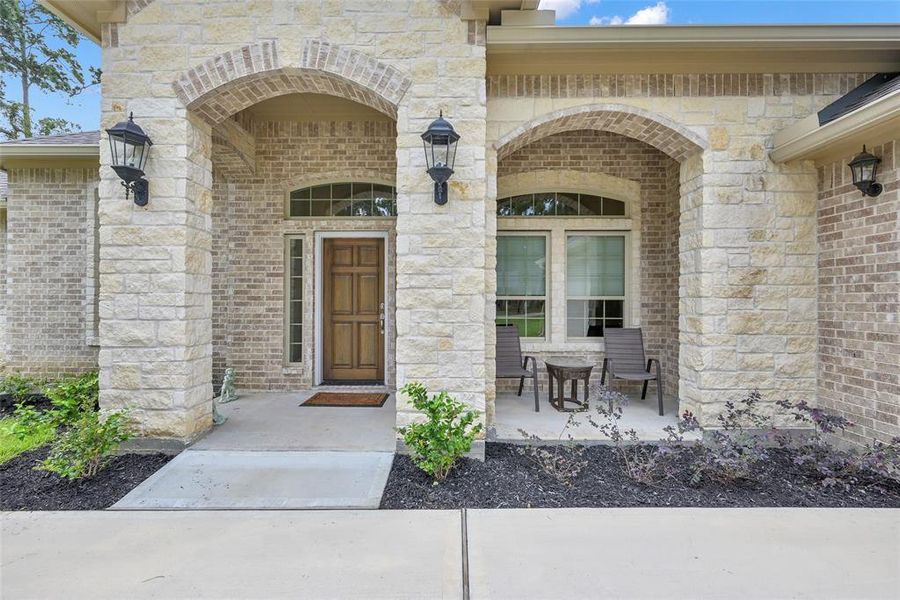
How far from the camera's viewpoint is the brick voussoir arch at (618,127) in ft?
13.4

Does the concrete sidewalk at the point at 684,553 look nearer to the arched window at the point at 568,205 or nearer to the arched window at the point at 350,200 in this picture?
the arched window at the point at 568,205

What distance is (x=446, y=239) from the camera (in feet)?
12.3

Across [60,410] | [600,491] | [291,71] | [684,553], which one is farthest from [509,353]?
[60,410]

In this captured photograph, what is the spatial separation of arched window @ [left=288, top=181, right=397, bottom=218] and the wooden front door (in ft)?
1.19

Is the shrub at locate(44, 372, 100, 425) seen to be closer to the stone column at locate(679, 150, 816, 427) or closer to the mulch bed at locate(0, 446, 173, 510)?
the mulch bed at locate(0, 446, 173, 510)

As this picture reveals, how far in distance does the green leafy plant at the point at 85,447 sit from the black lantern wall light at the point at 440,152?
3.08 m

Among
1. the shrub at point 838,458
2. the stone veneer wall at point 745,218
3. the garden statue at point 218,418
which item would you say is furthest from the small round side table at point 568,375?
the garden statue at point 218,418

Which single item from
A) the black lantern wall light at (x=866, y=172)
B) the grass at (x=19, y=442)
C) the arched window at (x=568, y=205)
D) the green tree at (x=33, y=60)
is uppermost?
the green tree at (x=33, y=60)

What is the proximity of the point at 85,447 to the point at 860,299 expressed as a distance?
6.11 m

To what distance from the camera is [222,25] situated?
3.78 metres

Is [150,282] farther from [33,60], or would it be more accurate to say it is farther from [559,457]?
[33,60]

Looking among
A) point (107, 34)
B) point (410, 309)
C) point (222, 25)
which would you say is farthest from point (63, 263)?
point (410, 309)

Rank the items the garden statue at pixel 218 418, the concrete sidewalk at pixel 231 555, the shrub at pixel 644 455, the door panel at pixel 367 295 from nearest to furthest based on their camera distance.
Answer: the concrete sidewalk at pixel 231 555
the shrub at pixel 644 455
the garden statue at pixel 218 418
the door panel at pixel 367 295

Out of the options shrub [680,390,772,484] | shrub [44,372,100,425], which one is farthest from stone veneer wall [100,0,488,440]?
shrub [680,390,772,484]
